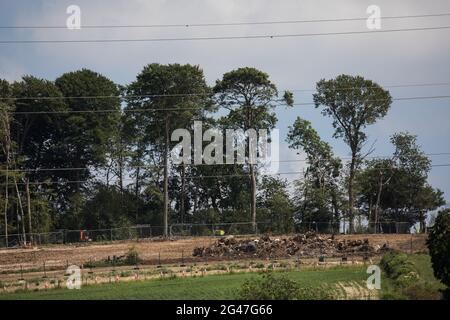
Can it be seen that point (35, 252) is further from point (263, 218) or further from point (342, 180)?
point (342, 180)

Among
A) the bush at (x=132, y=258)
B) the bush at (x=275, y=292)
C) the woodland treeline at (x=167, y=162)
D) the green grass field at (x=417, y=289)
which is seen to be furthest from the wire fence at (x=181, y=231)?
the bush at (x=275, y=292)

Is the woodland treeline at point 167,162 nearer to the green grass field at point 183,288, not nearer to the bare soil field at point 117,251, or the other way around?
the bare soil field at point 117,251

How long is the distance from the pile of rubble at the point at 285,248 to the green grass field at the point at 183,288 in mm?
13476

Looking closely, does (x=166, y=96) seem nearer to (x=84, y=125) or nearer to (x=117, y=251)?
(x=84, y=125)

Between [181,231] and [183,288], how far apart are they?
41.6 metres

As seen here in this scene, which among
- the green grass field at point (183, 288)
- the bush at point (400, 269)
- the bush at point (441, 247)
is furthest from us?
the bush at point (400, 269)

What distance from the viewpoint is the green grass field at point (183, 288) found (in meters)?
33.4

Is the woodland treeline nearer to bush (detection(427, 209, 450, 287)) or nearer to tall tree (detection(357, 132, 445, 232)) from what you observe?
tall tree (detection(357, 132, 445, 232))

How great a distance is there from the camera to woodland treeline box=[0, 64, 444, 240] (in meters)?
78.4

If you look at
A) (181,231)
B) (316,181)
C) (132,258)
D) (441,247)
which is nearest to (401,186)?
(316,181)

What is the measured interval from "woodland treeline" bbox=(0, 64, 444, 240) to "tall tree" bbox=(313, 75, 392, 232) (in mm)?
114

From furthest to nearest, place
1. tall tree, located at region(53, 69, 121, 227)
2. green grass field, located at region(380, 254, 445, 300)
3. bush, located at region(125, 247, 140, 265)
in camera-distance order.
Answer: tall tree, located at region(53, 69, 121, 227), bush, located at region(125, 247, 140, 265), green grass field, located at region(380, 254, 445, 300)

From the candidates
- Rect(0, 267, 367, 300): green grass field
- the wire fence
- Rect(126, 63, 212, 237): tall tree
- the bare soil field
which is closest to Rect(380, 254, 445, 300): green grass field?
Rect(0, 267, 367, 300): green grass field
